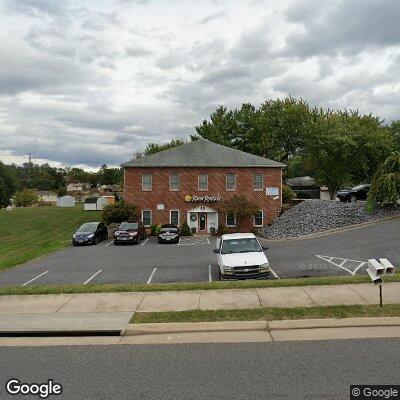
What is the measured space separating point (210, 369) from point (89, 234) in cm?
2531

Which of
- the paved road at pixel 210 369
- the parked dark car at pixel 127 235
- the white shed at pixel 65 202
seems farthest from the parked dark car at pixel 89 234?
the white shed at pixel 65 202

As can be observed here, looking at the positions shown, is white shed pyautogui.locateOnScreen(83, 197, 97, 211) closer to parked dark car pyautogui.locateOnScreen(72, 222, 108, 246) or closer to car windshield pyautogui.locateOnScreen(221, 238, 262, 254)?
parked dark car pyautogui.locateOnScreen(72, 222, 108, 246)

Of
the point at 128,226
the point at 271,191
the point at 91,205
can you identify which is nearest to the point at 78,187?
the point at 91,205

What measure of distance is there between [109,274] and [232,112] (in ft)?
183

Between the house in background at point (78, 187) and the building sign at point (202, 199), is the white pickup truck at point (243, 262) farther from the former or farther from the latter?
the house in background at point (78, 187)

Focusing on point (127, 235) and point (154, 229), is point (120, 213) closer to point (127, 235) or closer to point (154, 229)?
point (154, 229)

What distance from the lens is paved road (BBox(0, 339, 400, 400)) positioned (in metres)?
6.04

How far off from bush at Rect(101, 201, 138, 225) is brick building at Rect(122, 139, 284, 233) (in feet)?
3.63

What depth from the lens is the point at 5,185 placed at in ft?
312

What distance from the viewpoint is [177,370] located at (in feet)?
22.3

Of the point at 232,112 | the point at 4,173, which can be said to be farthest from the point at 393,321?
the point at 4,173

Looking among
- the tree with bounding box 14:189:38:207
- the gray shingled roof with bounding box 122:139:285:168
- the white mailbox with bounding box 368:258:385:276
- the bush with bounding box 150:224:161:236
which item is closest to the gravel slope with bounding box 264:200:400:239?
the gray shingled roof with bounding box 122:139:285:168

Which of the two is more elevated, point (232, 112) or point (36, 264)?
point (232, 112)

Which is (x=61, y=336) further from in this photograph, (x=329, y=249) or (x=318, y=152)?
(x=318, y=152)
